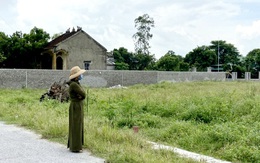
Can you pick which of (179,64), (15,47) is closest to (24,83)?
(15,47)

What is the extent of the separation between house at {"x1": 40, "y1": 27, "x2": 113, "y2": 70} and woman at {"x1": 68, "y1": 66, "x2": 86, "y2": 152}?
25.0 meters

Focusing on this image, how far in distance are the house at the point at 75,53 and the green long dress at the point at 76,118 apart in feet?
82.3

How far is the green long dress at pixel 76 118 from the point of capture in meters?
5.77

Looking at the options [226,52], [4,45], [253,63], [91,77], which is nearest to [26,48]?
[4,45]

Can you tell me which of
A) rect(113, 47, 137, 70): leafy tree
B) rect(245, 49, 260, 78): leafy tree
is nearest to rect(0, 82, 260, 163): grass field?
rect(113, 47, 137, 70): leafy tree

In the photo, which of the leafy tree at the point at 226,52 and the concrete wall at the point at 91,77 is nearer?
the concrete wall at the point at 91,77

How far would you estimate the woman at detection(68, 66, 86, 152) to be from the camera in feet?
18.9

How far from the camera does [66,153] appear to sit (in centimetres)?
579

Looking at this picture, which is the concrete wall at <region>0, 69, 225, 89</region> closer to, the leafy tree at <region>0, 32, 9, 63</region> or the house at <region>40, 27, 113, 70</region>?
the house at <region>40, 27, 113, 70</region>

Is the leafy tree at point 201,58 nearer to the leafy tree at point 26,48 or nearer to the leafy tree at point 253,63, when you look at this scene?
the leafy tree at point 253,63

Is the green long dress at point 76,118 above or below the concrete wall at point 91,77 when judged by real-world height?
below

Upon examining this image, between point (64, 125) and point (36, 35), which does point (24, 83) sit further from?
point (64, 125)

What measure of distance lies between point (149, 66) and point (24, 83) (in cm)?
2924

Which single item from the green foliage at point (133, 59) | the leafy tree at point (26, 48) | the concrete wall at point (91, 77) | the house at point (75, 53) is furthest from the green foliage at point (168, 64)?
the leafy tree at point (26, 48)
